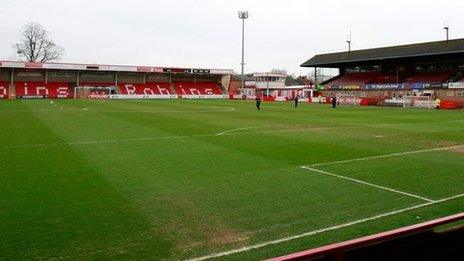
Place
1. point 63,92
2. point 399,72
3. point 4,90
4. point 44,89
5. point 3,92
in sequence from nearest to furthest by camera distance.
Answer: point 399,72 → point 3,92 → point 4,90 → point 44,89 → point 63,92

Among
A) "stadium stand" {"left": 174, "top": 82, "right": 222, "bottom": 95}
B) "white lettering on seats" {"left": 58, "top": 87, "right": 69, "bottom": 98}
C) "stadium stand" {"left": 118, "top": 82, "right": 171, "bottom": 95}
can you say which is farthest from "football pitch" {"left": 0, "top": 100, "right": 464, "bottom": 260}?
"stadium stand" {"left": 174, "top": 82, "right": 222, "bottom": 95}

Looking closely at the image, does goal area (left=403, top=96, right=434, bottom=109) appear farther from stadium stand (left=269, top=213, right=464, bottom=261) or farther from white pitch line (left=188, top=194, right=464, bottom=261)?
stadium stand (left=269, top=213, right=464, bottom=261)

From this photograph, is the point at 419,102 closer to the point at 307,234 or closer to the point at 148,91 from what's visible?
the point at 307,234

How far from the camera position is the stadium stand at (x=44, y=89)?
271ft

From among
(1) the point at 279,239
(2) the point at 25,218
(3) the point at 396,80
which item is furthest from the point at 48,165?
(3) the point at 396,80

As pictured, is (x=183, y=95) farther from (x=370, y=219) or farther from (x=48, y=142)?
(x=370, y=219)

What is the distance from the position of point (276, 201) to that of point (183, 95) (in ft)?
280

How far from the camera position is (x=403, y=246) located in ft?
17.7

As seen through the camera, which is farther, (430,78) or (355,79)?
(355,79)

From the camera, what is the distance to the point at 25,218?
8492 millimetres

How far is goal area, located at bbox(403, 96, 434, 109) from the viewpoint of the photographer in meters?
53.6

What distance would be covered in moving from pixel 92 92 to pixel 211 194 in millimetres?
83293

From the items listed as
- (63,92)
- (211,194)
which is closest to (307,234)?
(211,194)

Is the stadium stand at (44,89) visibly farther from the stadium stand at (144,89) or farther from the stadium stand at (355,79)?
the stadium stand at (355,79)
